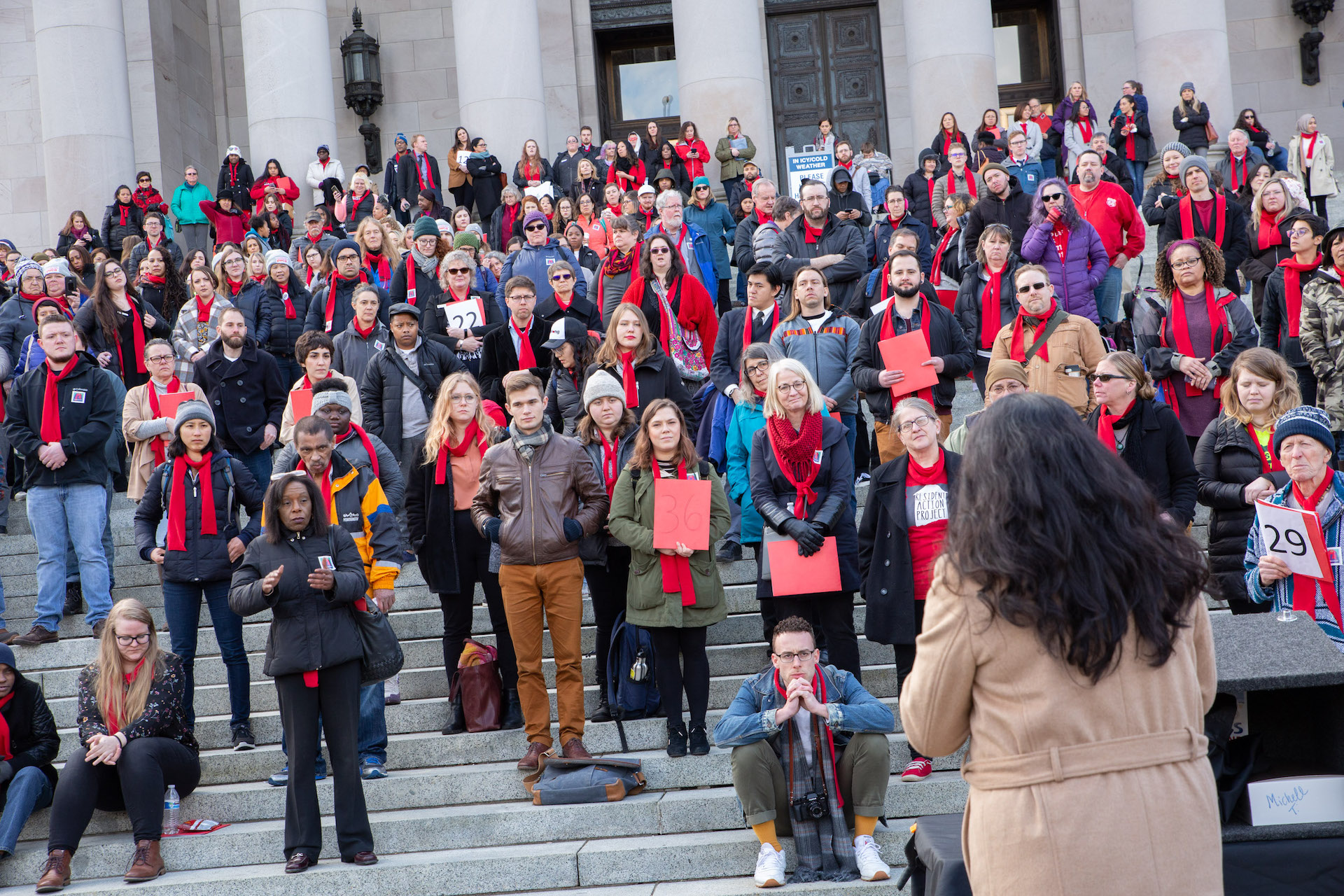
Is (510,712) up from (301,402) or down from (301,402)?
down

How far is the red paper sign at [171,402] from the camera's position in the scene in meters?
9.91

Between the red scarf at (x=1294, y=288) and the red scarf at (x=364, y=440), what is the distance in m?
6.78

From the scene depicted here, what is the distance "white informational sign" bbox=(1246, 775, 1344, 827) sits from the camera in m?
4.21

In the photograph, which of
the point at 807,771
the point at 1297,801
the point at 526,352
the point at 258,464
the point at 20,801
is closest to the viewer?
the point at 1297,801

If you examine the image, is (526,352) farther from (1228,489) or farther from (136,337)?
(1228,489)

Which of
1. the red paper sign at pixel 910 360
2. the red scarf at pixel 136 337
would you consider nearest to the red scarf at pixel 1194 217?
the red paper sign at pixel 910 360

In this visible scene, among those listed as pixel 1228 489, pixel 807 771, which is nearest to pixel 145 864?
pixel 807 771

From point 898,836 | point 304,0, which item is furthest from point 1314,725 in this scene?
point 304,0

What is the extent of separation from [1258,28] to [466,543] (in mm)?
23645

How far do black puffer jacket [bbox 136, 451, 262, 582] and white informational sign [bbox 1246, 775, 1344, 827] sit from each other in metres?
6.09

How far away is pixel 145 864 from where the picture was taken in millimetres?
6879

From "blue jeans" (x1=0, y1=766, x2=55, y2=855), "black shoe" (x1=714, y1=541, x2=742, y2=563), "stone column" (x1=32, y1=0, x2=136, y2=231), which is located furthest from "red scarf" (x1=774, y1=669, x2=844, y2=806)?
"stone column" (x1=32, y1=0, x2=136, y2=231)

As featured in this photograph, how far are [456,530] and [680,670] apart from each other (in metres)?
1.81

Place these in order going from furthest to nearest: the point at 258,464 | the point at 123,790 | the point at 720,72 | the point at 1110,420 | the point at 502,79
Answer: the point at 502,79
the point at 720,72
the point at 258,464
the point at 1110,420
the point at 123,790
